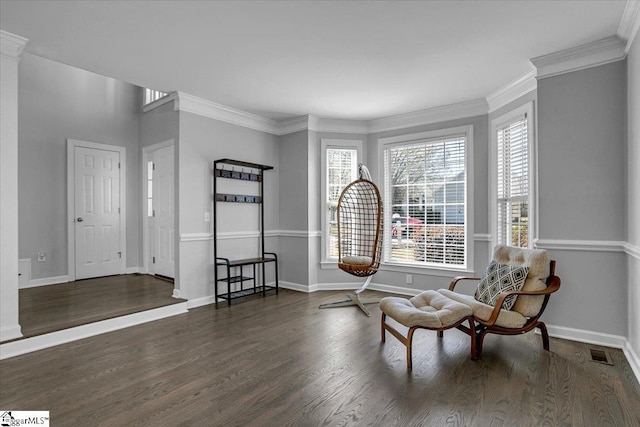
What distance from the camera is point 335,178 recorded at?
541 centimetres

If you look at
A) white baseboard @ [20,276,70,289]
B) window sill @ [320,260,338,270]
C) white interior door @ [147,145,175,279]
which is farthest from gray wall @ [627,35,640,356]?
white baseboard @ [20,276,70,289]

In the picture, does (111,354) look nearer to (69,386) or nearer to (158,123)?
(69,386)

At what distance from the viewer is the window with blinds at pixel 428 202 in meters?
4.62

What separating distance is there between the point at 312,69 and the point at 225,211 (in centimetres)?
232

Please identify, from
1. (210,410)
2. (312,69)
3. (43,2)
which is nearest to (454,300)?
(210,410)

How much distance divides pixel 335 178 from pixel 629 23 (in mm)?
3629

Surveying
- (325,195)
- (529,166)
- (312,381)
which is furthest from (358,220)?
(312,381)

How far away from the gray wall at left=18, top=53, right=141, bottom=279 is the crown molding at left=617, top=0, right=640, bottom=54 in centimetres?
627

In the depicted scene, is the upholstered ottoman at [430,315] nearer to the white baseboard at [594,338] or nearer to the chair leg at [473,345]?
the chair leg at [473,345]

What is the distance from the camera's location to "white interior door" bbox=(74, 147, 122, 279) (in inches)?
203

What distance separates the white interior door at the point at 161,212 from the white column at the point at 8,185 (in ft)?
7.05

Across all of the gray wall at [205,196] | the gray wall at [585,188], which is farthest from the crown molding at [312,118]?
the gray wall at [585,188]

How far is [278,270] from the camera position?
18.2 feet

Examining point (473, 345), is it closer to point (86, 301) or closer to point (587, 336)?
point (587, 336)
